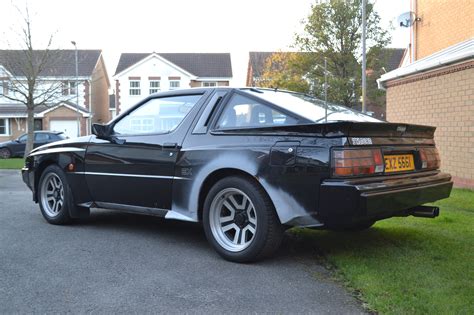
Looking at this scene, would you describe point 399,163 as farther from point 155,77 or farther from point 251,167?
point 155,77

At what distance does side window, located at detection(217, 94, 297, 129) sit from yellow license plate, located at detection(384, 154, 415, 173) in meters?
0.88

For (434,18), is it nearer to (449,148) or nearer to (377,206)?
(449,148)

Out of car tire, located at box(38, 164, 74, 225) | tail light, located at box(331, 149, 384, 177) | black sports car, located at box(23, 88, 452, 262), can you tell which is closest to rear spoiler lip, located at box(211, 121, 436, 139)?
black sports car, located at box(23, 88, 452, 262)

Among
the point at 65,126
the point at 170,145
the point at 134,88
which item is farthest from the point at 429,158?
the point at 134,88

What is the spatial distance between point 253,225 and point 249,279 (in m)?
0.56

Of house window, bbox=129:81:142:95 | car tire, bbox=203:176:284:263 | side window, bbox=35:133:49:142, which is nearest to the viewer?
car tire, bbox=203:176:284:263

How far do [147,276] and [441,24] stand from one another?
1131 centimetres

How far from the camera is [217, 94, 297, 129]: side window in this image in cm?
425

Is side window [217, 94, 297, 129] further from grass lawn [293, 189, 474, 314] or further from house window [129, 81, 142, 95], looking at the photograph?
house window [129, 81, 142, 95]

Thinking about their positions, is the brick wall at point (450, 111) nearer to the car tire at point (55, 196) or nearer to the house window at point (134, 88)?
the car tire at point (55, 196)

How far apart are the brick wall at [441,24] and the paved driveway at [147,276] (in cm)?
865

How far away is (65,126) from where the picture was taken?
39.2m

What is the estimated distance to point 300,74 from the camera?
25.5 meters

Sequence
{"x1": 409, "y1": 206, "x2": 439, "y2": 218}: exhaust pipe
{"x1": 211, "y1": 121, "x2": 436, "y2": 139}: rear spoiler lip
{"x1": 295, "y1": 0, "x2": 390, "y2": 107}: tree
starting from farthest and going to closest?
1. {"x1": 295, "y1": 0, "x2": 390, "y2": 107}: tree
2. {"x1": 409, "y1": 206, "x2": 439, "y2": 218}: exhaust pipe
3. {"x1": 211, "y1": 121, "x2": 436, "y2": 139}: rear spoiler lip
